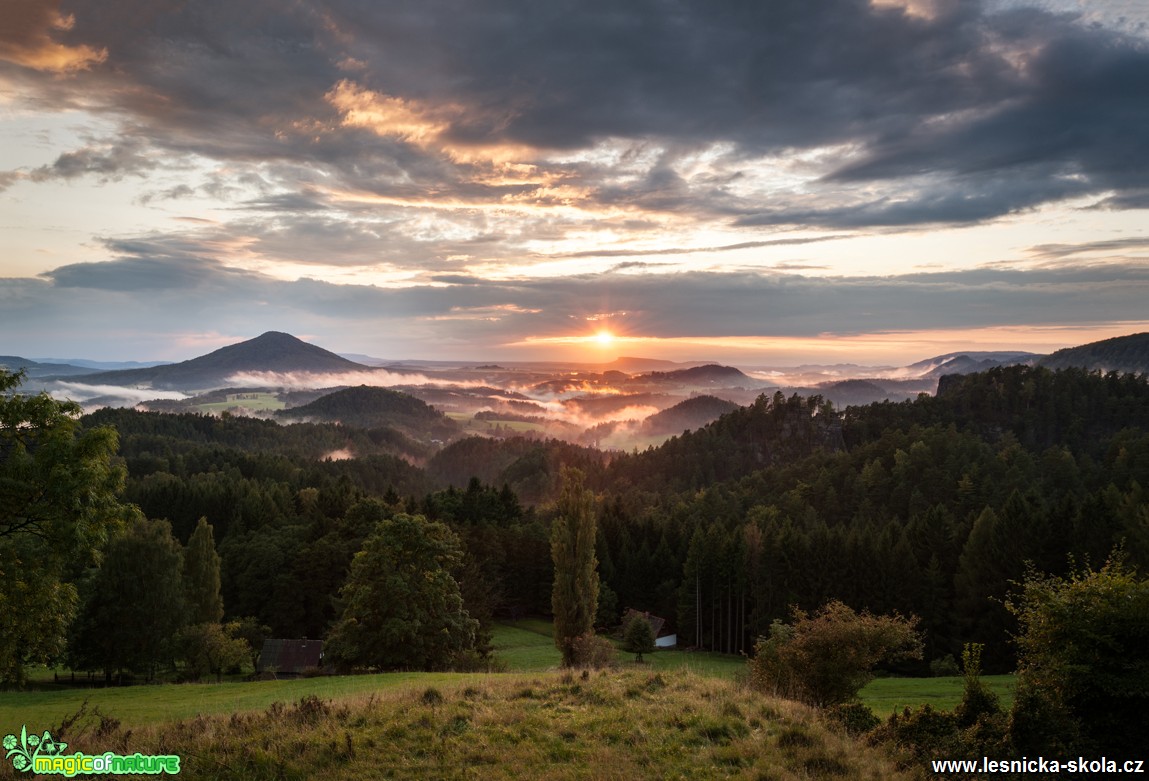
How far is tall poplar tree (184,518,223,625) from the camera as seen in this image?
53.7m

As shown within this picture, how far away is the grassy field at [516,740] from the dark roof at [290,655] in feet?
125

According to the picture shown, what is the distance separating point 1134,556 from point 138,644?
253ft

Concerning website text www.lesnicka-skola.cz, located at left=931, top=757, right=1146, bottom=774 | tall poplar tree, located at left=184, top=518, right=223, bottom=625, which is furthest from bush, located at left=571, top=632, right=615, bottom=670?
tall poplar tree, located at left=184, top=518, right=223, bottom=625

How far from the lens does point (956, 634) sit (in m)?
59.1

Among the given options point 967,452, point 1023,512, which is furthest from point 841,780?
point 967,452

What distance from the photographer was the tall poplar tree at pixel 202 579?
53656mm

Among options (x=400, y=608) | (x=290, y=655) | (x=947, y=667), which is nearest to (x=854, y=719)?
(x=400, y=608)

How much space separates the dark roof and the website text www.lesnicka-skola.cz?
155 ft

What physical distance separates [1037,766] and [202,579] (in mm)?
58629

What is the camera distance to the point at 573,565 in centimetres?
4569

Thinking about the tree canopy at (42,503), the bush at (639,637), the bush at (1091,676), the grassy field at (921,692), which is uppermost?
the tree canopy at (42,503)

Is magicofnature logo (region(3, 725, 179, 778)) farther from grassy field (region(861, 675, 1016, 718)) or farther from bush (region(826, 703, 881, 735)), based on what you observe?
grassy field (region(861, 675, 1016, 718))

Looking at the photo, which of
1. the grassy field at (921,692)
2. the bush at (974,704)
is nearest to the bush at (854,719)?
the bush at (974,704)

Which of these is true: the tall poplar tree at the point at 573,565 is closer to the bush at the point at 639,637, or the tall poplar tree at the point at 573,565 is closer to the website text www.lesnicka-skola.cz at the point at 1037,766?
the bush at the point at 639,637
